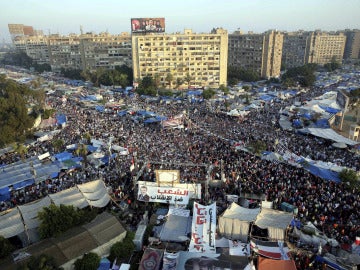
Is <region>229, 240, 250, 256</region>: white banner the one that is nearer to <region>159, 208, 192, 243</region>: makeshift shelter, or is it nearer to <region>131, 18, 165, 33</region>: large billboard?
<region>159, 208, 192, 243</region>: makeshift shelter

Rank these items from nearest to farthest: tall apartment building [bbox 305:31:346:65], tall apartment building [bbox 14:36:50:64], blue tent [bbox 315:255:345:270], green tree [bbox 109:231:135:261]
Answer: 1. blue tent [bbox 315:255:345:270]
2. green tree [bbox 109:231:135:261]
3. tall apartment building [bbox 305:31:346:65]
4. tall apartment building [bbox 14:36:50:64]

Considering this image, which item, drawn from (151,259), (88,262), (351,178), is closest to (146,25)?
(351,178)

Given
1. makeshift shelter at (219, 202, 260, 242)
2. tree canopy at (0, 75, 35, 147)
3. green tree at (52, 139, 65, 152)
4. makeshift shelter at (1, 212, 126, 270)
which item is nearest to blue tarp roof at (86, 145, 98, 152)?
green tree at (52, 139, 65, 152)

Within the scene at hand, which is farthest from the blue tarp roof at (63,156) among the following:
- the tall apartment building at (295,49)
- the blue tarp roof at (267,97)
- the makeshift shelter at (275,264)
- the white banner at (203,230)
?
the tall apartment building at (295,49)

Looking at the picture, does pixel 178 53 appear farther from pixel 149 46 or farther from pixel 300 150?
pixel 300 150

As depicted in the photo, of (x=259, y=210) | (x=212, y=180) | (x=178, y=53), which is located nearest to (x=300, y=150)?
(x=212, y=180)

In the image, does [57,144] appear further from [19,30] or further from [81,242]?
[19,30]
